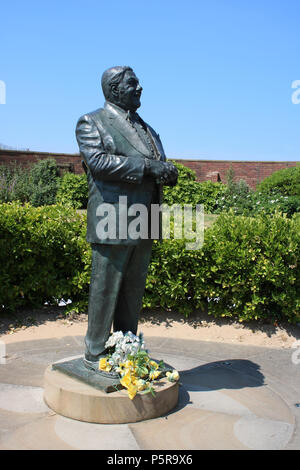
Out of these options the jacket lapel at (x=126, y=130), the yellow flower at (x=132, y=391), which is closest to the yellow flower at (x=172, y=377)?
the yellow flower at (x=132, y=391)

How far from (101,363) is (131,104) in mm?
1930

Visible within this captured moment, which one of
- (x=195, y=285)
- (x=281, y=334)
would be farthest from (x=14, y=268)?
(x=281, y=334)

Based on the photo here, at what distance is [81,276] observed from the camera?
5844mm

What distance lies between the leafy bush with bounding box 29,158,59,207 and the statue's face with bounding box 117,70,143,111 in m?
12.4

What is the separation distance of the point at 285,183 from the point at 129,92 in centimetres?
1262

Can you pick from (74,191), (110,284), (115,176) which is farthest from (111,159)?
(74,191)

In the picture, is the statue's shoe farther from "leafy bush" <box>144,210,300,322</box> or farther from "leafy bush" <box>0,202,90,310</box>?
"leafy bush" <box>0,202,90,310</box>

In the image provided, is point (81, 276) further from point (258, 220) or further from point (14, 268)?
point (258, 220)

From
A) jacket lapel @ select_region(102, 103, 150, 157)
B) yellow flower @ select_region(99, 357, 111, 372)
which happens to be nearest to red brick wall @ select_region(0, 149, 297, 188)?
jacket lapel @ select_region(102, 103, 150, 157)

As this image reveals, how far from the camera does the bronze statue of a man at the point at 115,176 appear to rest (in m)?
3.13

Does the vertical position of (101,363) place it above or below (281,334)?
above

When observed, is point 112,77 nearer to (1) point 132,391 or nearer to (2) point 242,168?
(1) point 132,391

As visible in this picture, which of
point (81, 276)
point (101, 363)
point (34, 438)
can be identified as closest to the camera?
point (34, 438)

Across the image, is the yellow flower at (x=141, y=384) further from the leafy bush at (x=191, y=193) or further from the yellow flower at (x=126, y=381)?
the leafy bush at (x=191, y=193)
